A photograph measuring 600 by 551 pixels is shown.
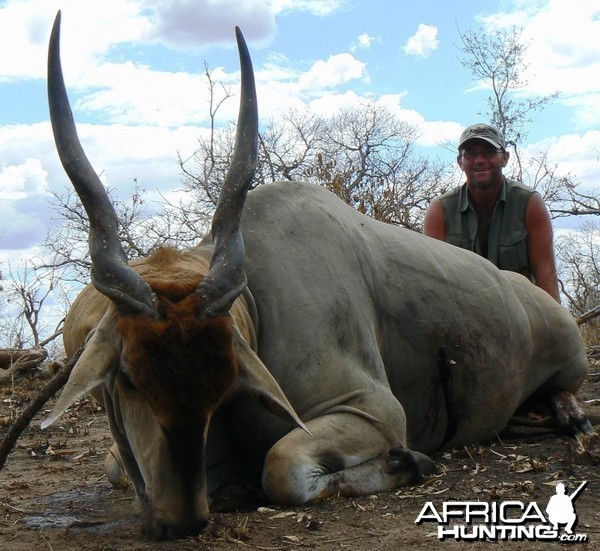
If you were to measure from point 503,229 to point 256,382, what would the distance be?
158 inches

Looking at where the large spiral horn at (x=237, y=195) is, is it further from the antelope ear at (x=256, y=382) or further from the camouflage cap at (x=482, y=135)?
the camouflage cap at (x=482, y=135)

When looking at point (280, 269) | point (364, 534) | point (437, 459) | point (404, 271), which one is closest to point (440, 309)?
point (404, 271)

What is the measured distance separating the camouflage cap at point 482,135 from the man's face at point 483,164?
0.03m

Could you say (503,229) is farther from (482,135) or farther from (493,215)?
(482,135)

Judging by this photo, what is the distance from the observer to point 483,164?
6.79 m

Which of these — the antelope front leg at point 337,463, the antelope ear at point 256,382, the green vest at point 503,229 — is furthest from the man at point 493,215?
the antelope ear at point 256,382

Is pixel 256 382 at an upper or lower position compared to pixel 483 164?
lower

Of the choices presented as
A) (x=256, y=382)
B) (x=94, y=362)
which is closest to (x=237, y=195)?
(x=256, y=382)

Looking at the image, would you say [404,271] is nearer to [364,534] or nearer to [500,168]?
[364,534]

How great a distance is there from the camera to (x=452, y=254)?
4.96 meters

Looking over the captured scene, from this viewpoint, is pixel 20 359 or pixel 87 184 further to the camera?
pixel 20 359

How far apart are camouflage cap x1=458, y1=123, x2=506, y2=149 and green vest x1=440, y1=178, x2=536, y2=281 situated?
308 mm

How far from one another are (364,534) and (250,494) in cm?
74

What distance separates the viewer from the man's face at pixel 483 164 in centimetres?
675
